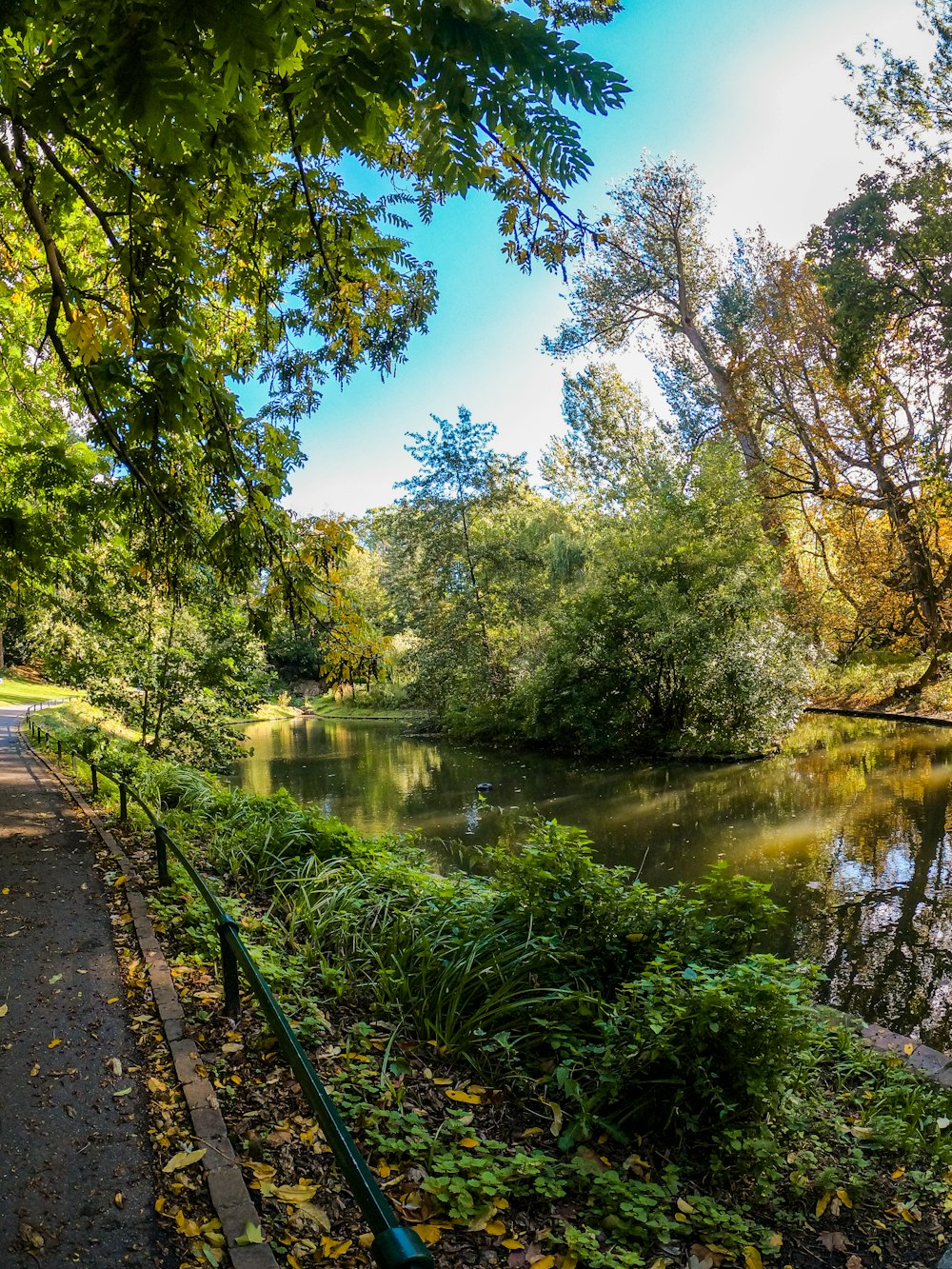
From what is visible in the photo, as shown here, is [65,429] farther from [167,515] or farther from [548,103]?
[548,103]

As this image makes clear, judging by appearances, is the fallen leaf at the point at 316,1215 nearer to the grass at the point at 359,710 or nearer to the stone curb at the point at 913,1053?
the stone curb at the point at 913,1053

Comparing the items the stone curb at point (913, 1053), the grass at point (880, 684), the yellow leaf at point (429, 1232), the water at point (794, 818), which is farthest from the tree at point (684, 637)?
the yellow leaf at point (429, 1232)

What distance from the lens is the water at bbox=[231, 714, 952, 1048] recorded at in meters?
7.10

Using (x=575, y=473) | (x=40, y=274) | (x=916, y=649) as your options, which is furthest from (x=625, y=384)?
(x=40, y=274)

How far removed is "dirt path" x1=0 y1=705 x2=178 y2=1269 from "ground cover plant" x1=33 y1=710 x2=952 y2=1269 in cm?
42

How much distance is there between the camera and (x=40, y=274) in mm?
6664

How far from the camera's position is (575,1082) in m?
Answer: 3.94

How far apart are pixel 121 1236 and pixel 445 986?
8.23ft

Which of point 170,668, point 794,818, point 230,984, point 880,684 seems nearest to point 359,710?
point 880,684

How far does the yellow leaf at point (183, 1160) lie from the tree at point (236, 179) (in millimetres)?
2841

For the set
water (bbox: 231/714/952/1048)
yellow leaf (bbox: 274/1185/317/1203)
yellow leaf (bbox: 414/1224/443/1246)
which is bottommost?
water (bbox: 231/714/952/1048)

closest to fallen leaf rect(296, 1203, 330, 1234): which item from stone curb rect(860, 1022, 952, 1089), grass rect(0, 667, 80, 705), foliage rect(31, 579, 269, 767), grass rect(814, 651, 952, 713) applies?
stone curb rect(860, 1022, 952, 1089)

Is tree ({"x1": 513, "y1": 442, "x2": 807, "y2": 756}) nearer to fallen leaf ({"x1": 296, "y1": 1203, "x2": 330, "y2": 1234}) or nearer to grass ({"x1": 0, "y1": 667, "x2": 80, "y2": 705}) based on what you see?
fallen leaf ({"x1": 296, "y1": 1203, "x2": 330, "y2": 1234})

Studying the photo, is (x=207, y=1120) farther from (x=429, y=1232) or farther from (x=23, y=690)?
(x=23, y=690)
